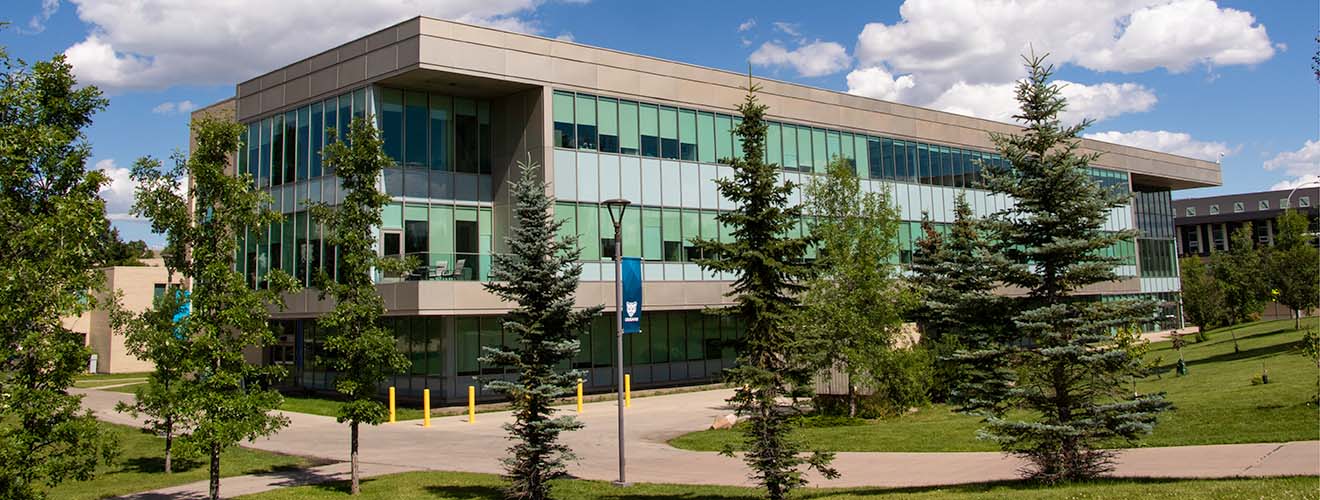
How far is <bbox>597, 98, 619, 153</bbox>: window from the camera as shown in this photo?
3519 centimetres

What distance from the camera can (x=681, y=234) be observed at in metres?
37.4

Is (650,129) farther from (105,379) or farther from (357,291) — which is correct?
(105,379)

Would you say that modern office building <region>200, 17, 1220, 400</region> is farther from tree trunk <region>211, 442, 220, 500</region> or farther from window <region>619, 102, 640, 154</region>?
tree trunk <region>211, 442, 220, 500</region>

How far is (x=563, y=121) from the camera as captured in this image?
3416cm

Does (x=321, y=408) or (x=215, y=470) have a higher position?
(x=215, y=470)

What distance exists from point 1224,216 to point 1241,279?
174ft

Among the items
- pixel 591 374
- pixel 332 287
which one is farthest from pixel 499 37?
pixel 332 287

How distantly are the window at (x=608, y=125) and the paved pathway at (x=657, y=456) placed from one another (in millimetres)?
9760

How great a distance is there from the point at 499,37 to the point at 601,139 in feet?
17.4

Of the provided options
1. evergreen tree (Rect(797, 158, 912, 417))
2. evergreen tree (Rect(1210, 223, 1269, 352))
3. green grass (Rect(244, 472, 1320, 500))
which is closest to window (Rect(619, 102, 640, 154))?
evergreen tree (Rect(797, 158, 912, 417))

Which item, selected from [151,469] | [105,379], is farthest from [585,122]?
[105,379]

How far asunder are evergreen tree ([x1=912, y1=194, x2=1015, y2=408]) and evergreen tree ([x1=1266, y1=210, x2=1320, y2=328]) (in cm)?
1864

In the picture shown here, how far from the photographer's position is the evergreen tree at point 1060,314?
554 inches

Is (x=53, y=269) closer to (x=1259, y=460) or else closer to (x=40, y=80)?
(x=40, y=80)
